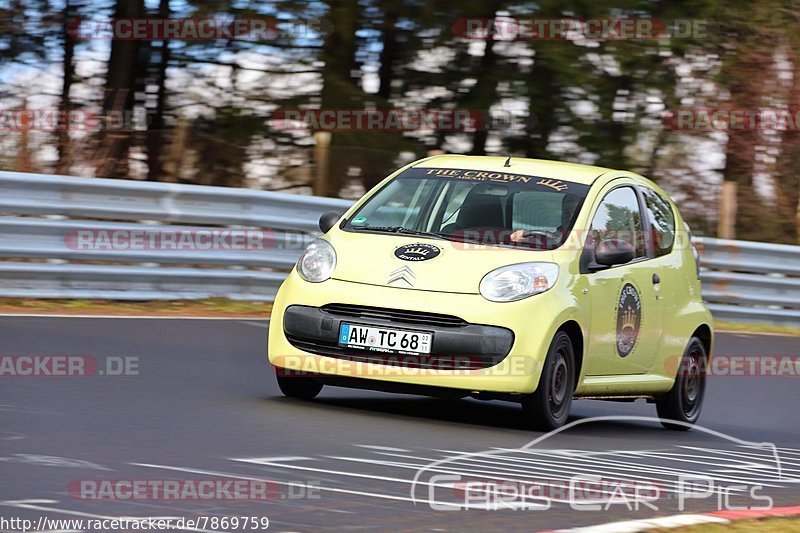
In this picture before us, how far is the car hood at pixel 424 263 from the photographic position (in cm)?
852

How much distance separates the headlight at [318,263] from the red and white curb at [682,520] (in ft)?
10.5

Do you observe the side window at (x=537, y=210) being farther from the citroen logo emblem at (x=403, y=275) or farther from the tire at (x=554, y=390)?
the citroen logo emblem at (x=403, y=275)

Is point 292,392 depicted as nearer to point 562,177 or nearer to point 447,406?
point 447,406

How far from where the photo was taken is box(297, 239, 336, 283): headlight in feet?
28.9

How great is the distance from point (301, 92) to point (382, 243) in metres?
12.0

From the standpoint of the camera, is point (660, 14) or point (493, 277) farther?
point (660, 14)

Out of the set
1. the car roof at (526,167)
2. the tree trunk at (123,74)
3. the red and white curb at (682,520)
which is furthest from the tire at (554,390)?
the tree trunk at (123,74)

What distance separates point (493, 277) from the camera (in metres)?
8.54

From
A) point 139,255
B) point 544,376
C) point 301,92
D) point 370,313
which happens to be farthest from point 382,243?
point 301,92

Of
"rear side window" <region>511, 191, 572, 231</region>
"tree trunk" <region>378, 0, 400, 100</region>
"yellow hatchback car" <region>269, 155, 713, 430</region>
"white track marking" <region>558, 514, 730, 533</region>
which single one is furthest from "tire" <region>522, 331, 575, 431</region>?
"tree trunk" <region>378, 0, 400, 100</region>

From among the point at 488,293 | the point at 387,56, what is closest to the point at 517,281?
the point at 488,293

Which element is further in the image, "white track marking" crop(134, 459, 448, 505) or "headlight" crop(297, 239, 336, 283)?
"headlight" crop(297, 239, 336, 283)

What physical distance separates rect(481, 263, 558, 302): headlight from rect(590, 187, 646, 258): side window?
67cm

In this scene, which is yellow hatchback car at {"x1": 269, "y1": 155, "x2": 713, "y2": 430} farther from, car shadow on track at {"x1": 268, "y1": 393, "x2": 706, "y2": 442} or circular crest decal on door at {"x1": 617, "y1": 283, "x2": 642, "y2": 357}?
car shadow on track at {"x1": 268, "y1": 393, "x2": 706, "y2": 442}
